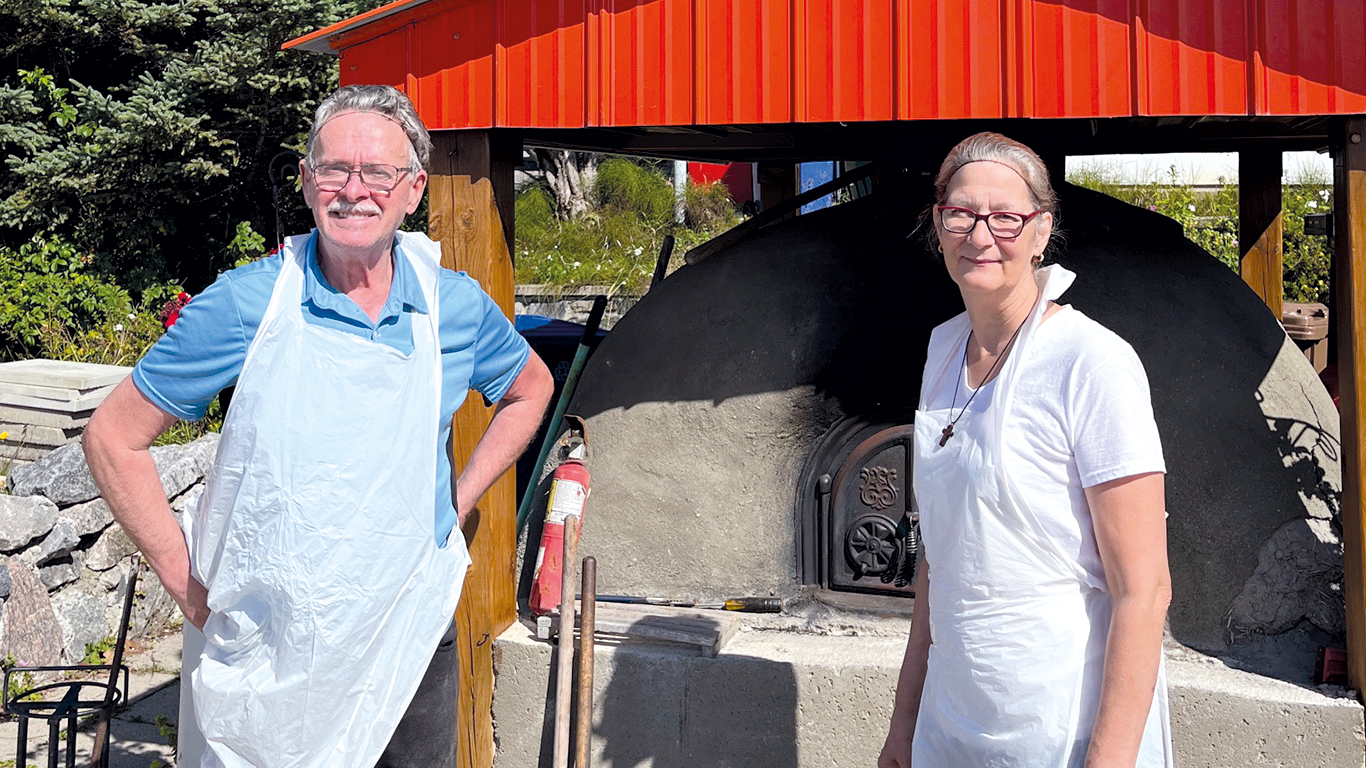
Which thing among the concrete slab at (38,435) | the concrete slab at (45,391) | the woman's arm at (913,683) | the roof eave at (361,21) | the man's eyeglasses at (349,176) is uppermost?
the roof eave at (361,21)

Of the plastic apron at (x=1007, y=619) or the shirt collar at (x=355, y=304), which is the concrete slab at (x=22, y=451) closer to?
the shirt collar at (x=355, y=304)

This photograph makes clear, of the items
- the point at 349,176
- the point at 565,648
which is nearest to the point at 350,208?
the point at 349,176

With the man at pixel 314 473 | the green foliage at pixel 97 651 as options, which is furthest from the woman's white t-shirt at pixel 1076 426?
the green foliage at pixel 97 651

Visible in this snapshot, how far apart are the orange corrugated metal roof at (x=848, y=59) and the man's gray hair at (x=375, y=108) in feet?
5.10

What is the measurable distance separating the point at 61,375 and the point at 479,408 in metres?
5.68

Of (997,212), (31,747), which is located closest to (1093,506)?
(997,212)

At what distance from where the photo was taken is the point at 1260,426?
452cm

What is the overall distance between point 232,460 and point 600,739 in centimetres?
237

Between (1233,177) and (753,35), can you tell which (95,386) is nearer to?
(753,35)

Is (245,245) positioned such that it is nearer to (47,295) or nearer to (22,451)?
(47,295)

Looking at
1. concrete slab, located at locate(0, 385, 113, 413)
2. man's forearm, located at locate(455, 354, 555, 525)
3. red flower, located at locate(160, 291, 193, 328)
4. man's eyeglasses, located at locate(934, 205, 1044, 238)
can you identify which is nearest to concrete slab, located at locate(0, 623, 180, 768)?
concrete slab, located at locate(0, 385, 113, 413)

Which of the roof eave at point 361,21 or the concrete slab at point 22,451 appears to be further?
the concrete slab at point 22,451

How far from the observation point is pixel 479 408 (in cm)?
431

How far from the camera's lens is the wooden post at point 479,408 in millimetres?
4332
